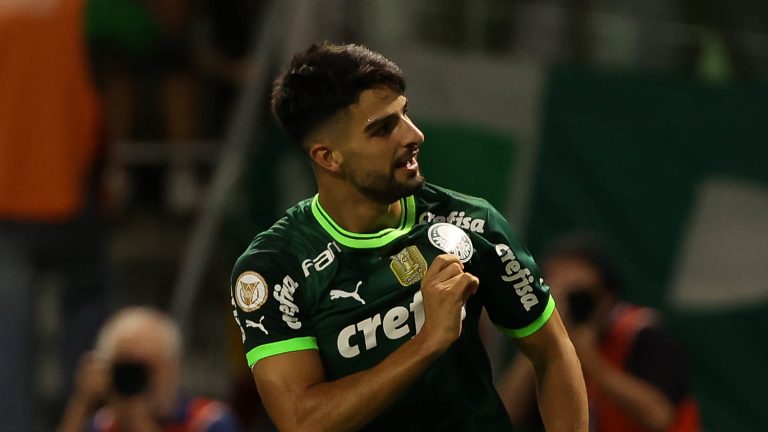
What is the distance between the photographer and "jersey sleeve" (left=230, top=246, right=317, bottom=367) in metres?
Result: 3.57

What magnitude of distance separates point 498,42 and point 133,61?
1.73 meters

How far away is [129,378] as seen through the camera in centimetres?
558

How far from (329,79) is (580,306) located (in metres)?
2.14

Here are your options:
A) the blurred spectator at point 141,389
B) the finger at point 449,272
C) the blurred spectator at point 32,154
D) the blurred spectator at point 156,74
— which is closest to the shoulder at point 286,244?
the finger at point 449,272

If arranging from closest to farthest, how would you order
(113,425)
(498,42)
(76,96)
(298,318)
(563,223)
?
(298,318)
(113,425)
(76,96)
(563,223)
(498,42)

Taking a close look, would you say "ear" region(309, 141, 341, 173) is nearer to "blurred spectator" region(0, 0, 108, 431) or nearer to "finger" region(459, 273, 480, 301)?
"finger" region(459, 273, 480, 301)

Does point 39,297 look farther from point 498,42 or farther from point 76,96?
point 498,42

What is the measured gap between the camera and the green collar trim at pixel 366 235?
12.0ft

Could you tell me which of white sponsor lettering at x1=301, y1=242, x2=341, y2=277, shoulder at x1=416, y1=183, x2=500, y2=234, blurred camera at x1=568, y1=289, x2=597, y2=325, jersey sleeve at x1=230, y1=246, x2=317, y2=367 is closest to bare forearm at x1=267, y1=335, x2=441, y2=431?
jersey sleeve at x1=230, y1=246, x2=317, y2=367

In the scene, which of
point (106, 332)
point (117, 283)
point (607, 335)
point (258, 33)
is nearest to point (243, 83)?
point (258, 33)

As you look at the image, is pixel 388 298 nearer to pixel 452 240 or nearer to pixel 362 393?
pixel 452 240

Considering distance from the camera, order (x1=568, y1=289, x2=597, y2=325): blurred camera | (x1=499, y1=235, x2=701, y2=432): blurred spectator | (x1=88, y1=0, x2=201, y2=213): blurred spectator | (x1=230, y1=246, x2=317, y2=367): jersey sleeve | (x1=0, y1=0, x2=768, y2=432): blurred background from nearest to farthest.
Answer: (x1=230, y1=246, x2=317, y2=367): jersey sleeve
(x1=568, y1=289, x2=597, y2=325): blurred camera
(x1=499, y1=235, x2=701, y2=432): blurred spectator
(x1=0, y1=0, x2=768, y2=432): blurred background
(x1=88, y1=0, x2=201, y2=213): blurred spectator

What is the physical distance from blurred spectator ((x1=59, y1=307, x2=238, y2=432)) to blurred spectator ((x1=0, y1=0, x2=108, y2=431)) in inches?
28.2

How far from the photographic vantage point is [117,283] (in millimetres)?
7707
